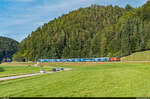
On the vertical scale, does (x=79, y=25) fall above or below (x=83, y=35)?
above

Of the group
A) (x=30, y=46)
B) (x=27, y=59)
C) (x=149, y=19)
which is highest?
(x=149, y=19)

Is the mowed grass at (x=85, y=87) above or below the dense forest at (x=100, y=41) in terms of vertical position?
below

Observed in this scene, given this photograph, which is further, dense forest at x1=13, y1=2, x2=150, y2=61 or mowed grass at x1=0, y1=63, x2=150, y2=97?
dense forest at x1=13, y1=2, x2=150, y2=61

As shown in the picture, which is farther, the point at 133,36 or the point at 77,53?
the point at 77,53

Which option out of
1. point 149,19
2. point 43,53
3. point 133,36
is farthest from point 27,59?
point 149,19

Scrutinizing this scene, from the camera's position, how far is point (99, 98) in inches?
372

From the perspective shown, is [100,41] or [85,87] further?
[100,41]

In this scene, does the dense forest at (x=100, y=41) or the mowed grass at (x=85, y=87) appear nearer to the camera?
the mowed grass at (x=85, y=87)

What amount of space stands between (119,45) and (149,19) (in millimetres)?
31109

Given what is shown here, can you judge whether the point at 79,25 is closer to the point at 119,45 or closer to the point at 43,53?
the point at 43,53

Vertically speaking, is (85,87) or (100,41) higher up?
(100,41)

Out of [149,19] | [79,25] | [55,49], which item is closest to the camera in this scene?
[149,19]

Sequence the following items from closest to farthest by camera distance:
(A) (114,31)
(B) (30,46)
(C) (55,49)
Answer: (A) (114,31) < (C) (55,49) < (B) (30,46)

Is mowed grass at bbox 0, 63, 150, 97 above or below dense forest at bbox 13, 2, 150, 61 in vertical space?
below
